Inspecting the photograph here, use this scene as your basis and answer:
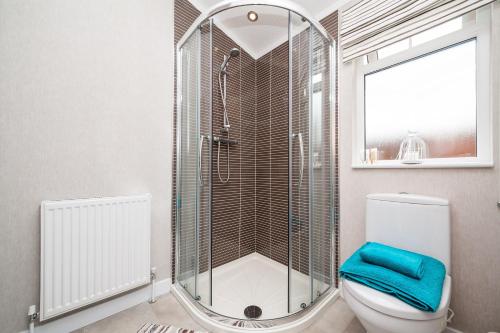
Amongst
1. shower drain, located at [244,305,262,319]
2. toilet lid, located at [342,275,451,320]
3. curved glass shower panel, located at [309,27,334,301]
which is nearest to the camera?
toilet lid, located at [342,275,451,320]

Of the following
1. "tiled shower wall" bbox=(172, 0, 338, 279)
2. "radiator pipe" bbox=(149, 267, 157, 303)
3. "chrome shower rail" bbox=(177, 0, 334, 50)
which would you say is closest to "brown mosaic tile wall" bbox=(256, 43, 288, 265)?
"tiled shower wall" bbox=(172, 0, 338, 279)

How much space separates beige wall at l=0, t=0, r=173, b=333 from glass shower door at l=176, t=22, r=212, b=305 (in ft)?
0.36

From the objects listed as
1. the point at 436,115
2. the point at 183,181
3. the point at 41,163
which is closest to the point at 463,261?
the point at 436,115

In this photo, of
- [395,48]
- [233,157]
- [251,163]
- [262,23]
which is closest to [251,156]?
[251,163]

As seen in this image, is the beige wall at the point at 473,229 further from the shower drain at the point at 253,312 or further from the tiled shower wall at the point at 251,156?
the shower drain at the point at 253,312

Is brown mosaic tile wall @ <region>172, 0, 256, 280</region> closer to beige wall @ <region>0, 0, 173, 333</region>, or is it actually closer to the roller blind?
beige wall @ <region>0, 0, 173, 333</region>

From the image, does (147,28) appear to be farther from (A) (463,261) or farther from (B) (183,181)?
(A) (463,261)

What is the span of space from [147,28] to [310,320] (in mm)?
2374

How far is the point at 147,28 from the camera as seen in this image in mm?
1569

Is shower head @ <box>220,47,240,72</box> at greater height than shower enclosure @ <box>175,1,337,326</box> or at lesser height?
greater

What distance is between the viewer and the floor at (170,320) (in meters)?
1.28

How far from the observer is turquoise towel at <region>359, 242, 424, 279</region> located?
98 cm

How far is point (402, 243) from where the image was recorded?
1.28m

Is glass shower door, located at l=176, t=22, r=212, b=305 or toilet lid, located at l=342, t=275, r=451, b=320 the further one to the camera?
glass shower door, located at l=176, t=22, r=212, b=305
